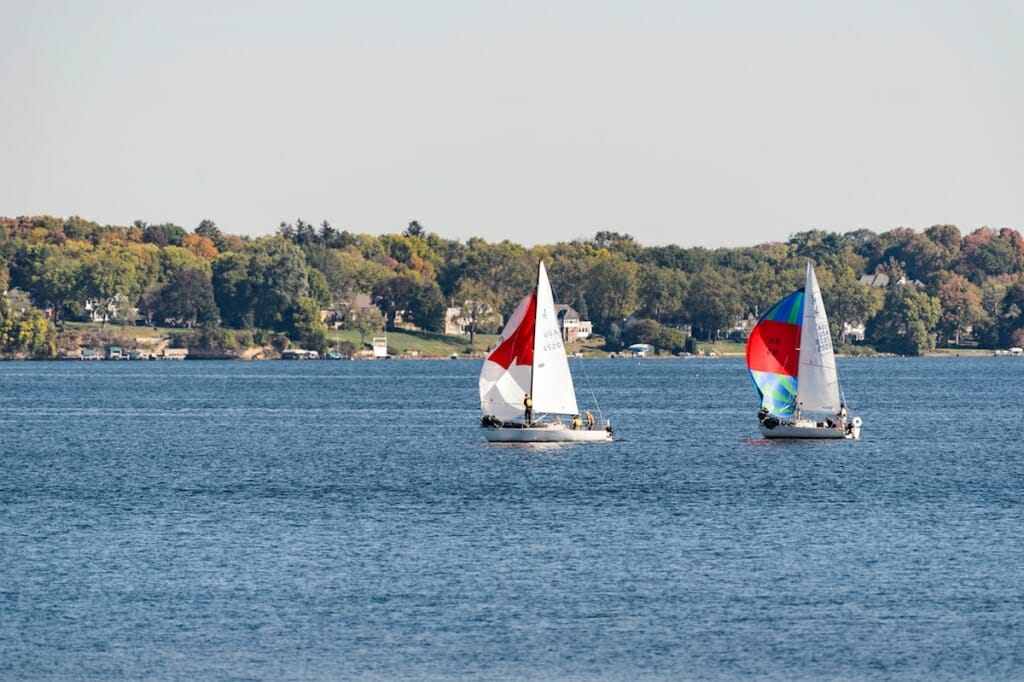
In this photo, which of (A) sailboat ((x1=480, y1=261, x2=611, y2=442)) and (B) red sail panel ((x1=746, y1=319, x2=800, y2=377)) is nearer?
(A) sailboat ((x1=480, y1=261, x2=611, y2=442))

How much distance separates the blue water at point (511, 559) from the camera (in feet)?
137

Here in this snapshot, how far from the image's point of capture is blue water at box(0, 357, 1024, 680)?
137 ft

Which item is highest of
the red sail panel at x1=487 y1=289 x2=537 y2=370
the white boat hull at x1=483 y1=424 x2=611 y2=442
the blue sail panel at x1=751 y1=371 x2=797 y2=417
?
the red sail panel at x1=487 y1=289 x2=537 y2=370

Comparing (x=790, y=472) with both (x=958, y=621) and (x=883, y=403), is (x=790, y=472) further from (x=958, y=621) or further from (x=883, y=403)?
(x=883, y=403)

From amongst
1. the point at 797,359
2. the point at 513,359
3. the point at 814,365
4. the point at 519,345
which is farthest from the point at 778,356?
the point at 513,359

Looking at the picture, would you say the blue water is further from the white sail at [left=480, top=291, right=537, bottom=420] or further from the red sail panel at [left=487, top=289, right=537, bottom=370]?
the red sail panel at [left=487, top=289, right=537, bottom=370]

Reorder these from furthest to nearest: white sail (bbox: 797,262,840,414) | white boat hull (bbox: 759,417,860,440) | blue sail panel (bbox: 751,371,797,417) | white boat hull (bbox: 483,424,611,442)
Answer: blue sail panel (bbox: 751,371,797,417) → white boat hull (bbox: 759,417,860,440) → white sail (bbox: 797,262,840,414) → white boat hull (bbox: 483,424,611,442)

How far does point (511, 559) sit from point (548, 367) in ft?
124

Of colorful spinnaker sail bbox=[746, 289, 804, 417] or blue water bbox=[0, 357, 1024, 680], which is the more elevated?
colorful spinnaker sail bbox=[746, 289, 804, 417]

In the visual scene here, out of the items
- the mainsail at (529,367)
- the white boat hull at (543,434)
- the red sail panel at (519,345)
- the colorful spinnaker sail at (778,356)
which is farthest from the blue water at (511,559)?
the red sail panel at (519,345)

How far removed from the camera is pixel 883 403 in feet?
493

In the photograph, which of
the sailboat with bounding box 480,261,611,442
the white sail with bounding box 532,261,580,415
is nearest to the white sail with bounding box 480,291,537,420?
the sailboat with bounding box 480,261,611,442

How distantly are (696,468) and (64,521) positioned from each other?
32076 mm

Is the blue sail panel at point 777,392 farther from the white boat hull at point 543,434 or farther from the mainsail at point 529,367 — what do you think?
the mainsail at point 529,367
